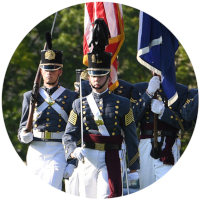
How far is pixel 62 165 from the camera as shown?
33.1ft

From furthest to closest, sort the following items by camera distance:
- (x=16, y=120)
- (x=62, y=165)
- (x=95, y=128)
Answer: (x=16, y=120), (x=62, y=165), (x=95, y=128)

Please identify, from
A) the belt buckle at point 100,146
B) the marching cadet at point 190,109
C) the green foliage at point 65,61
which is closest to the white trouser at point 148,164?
the marching cadet at point 190,109

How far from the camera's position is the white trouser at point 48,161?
9.97 m

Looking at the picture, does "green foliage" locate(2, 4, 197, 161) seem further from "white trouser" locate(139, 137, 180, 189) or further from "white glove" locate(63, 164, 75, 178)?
"white glove" locate(63, 164, 75, 178)

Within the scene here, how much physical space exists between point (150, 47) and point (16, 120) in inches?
254

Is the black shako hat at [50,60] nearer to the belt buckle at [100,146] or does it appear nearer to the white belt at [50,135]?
the white belt at [50,135]

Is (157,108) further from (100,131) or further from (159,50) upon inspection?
(100,131)

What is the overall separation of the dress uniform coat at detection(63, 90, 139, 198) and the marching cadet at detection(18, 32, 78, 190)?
0.77 metres

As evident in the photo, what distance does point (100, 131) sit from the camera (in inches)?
363

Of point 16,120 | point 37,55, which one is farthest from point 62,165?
point 37,55

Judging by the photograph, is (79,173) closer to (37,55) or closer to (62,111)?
(62,111)

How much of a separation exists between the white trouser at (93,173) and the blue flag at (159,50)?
73.7 inches

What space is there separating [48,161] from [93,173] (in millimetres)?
1202

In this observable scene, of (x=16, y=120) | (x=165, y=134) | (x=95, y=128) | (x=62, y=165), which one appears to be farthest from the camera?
(x=16, y=120)
